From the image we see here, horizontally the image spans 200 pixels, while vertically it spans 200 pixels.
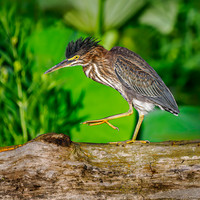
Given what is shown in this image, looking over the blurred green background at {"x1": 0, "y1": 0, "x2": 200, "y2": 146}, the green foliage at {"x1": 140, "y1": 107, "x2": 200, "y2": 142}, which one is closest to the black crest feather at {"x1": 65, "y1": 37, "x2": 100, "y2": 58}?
the blurred green background at {"x1": 0, "y1": 0, "x2": 200, "y2": 146}

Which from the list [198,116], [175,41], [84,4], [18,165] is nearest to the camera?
[18,165]

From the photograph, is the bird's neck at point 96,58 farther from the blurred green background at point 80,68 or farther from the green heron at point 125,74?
the blurred green background at point 80,68

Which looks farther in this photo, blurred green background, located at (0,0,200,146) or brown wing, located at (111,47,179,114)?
blurred green background, located at (0,0,200,146)

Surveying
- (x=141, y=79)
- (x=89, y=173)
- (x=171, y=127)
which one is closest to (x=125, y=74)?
(x=141, y=79)

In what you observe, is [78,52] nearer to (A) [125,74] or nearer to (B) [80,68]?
(A) [125,74]

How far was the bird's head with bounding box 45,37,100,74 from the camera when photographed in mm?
636

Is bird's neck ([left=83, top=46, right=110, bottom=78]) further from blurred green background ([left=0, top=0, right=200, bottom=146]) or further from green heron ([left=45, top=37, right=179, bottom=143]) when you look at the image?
blurred green background ([left=0, top=0, right=200, bottom=146])

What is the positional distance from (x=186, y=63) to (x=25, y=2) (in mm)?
890

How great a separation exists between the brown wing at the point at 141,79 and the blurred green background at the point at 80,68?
0.24m

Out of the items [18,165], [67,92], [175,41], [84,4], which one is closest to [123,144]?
[18,165]

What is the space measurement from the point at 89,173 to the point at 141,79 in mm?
213

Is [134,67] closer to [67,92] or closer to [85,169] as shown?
[85,169]

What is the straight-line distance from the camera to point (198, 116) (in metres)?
1.08

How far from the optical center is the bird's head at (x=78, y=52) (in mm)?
636
